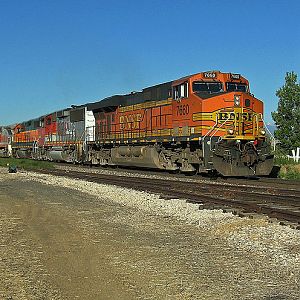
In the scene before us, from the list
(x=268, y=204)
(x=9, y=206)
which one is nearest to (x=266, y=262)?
(x=268, y=204)

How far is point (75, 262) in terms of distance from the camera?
19.9 feet

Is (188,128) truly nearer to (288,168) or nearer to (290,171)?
(290,171)

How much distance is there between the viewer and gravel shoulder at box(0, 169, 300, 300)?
16.1 ft

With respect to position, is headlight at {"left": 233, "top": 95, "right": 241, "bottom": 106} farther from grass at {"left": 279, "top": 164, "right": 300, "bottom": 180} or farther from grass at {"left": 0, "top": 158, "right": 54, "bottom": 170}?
grass at {"left": 0, "top": 158, "right": 54, "bottom": 170}

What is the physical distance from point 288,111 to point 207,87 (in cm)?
3592

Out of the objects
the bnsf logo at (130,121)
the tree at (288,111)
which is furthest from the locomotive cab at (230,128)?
the tree at (288,111)

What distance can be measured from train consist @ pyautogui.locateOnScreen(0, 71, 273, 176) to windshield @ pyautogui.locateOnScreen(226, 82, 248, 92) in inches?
1.6

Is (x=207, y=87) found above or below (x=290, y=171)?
above

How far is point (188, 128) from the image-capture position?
19.7 m

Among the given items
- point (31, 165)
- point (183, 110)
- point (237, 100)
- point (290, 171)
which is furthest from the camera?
point (31, 165)

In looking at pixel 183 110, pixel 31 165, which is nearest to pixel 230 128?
pixel 183 110

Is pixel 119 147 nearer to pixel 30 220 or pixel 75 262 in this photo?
pixel 30 220

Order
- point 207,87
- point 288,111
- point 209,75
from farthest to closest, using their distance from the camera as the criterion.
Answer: point 288,111
point 209,75
point 207,87

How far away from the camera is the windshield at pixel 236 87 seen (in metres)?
19.6
